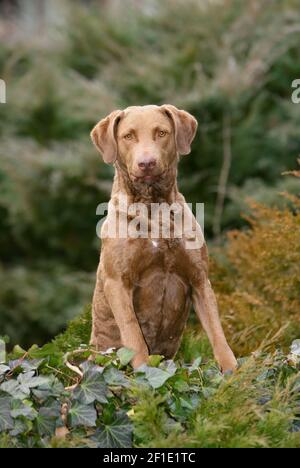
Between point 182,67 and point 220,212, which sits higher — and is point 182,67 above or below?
above

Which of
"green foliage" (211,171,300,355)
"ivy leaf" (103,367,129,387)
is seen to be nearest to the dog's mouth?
"ivy leaf" (103,367,129,387)

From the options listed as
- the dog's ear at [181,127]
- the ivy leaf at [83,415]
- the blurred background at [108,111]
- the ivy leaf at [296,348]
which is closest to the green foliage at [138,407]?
the ivy leaf at [83,415]

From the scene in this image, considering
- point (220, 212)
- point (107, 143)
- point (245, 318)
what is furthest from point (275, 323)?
point (220, 212)

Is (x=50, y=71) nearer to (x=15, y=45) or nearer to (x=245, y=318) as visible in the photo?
(x=15, y=45)

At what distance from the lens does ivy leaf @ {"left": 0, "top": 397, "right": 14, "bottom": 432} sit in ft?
11.7

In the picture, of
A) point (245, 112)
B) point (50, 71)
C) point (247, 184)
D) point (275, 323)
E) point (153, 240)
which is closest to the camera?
point (153, 240)

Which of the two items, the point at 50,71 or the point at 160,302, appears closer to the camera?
the point at 160,302

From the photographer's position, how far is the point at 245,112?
9.41 metres

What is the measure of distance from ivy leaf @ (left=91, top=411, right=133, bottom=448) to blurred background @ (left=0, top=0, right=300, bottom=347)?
458cm

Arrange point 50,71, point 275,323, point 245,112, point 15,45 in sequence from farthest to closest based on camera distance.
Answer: point 15,45
point 50,71
point 245,112
point 275,323

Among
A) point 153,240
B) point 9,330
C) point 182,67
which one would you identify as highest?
point 182,67

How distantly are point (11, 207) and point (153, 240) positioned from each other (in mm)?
5883

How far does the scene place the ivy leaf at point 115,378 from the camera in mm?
3775

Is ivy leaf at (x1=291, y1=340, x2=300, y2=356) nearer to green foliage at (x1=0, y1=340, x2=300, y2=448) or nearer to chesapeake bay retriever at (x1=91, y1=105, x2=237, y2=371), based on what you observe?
green foliage at (x1=0, y1=340, x2=300, y2=448)
